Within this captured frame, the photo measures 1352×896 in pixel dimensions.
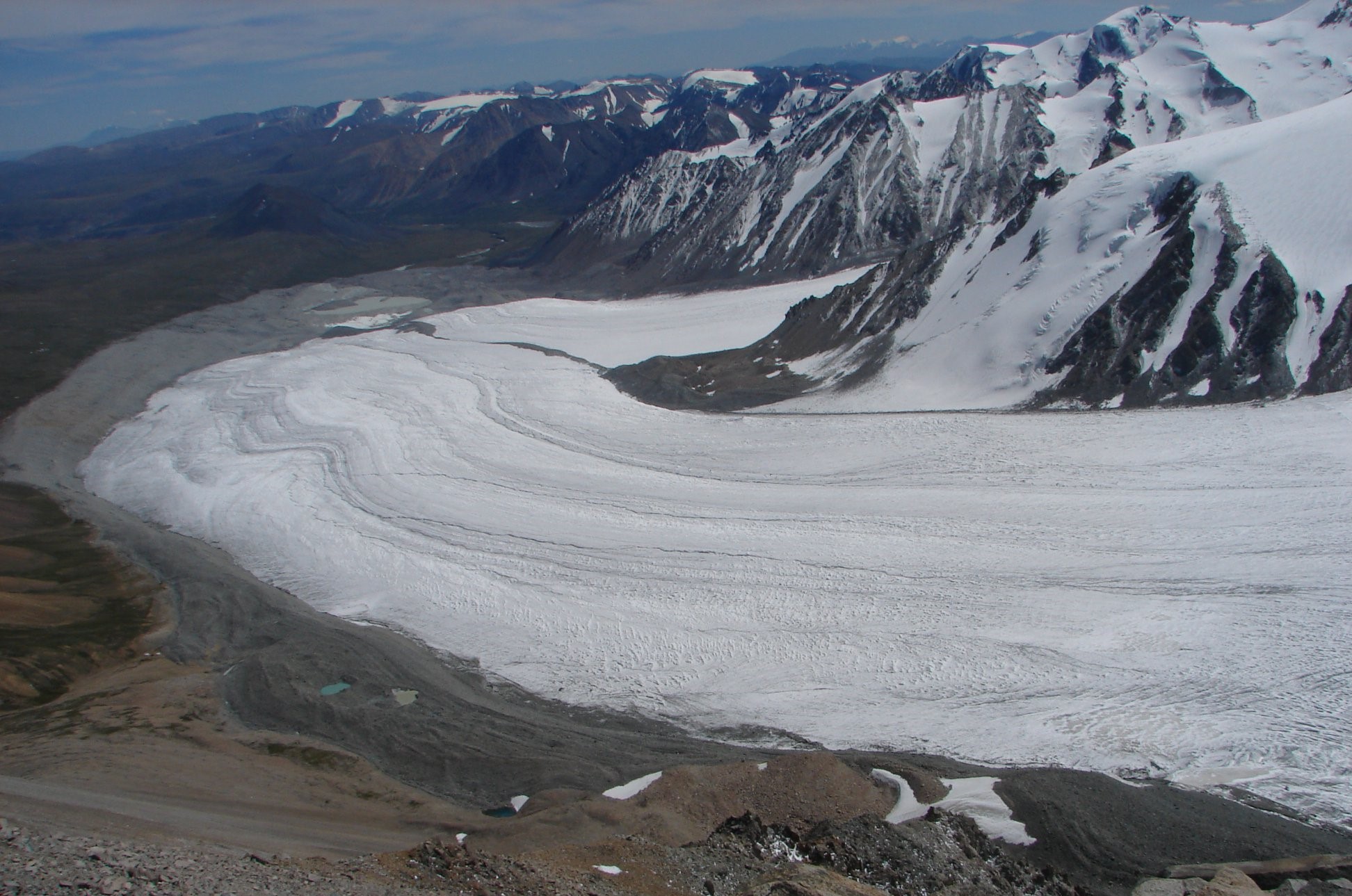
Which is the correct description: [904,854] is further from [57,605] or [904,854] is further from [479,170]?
[479,170]

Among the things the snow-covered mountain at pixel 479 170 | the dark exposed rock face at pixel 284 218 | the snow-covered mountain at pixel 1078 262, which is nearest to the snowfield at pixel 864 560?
the snow-covered mountain at pixel 1078 262

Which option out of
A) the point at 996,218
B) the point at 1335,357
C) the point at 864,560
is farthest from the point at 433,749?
the point at 996,218

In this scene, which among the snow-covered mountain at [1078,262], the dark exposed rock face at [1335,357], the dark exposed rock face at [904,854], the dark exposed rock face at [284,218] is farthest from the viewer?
the dark exposed rock face at [284,218]

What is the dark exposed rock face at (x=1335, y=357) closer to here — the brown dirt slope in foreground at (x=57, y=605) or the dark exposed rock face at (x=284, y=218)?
the brown dirt slope in foreground at (x=57, y=605)

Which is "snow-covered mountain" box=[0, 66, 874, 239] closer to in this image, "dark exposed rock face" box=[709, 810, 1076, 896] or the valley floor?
the valley floor

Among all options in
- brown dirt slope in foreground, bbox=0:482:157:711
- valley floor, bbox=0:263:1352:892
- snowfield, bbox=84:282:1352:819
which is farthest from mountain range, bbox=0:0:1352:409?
brown dirt slope in foreground, bbox=0:482:157:711
